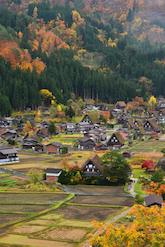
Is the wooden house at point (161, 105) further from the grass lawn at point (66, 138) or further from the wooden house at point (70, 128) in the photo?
the grass lawn at point (66, 138)

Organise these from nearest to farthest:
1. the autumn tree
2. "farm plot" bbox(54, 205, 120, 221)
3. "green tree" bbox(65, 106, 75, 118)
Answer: "farm plot" bbox(54, 205, 120, 221)
"green tree" bbox(65, 106, 75, 118)
the autumn tree

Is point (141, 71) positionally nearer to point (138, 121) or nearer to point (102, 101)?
point (102, 101)

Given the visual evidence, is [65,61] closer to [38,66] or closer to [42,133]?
[38,66]

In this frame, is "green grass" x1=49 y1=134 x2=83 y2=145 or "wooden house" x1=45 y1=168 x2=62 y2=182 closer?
"wooden house" x1=45 y1=168 x2=62 y2=182

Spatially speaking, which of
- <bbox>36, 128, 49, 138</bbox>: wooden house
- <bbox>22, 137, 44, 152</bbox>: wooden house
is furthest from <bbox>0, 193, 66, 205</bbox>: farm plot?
<bbox>36, 128, 49, 138</bbox>: wooden house

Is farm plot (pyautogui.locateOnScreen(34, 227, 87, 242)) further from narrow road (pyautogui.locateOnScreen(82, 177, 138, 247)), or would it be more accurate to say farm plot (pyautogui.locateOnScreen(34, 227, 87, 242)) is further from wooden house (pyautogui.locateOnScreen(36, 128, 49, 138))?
wooden house (pyautogui.locateOnScreen(36, 128, 49, 138))

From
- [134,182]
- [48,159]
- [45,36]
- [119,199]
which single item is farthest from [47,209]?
[45,36]

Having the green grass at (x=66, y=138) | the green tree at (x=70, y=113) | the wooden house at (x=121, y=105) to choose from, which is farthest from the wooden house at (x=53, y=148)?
the wooden house at (x=121, y=105)
